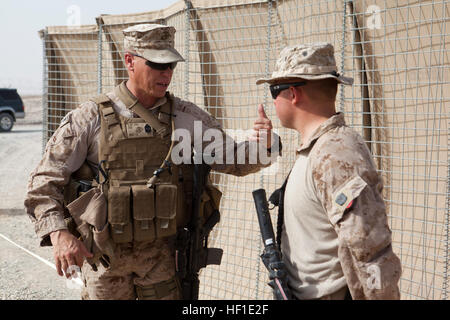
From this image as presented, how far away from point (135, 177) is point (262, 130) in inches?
28.9

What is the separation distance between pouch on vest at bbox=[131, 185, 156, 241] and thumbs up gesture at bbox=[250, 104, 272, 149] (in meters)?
0.64

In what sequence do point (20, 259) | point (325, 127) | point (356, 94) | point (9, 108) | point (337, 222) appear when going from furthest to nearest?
point (9, 108) < point (20, 259) < point (356, 94) < point (325, 127) < point (337, 222)

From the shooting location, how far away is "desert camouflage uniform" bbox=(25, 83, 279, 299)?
2691mm

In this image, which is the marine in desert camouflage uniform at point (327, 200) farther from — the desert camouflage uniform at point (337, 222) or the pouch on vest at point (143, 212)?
the pouch on vest at point (143, 212)

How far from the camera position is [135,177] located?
2820mm

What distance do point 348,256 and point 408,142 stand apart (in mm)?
2076

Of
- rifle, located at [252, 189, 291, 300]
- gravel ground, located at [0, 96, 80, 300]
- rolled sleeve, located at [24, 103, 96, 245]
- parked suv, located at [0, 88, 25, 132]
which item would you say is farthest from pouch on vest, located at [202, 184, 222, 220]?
parked suv, located at [0, 88, 25, 132]

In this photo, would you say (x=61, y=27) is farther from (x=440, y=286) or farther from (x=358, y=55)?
(x=440, y=286)

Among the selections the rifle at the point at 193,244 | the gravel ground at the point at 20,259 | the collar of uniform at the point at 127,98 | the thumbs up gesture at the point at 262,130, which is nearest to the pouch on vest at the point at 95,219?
the rifle at the point at 193,244

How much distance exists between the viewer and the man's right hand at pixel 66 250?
258cm

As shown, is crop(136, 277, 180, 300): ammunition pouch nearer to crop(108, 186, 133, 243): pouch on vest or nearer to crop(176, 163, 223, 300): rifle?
crop(176, 163, 223, 300): rifle

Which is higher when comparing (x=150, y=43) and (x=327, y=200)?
(x=150, y=43)

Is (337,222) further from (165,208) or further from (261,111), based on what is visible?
(165,208)

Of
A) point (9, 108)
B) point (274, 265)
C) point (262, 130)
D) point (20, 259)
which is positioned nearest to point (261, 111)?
point (262, 130)
